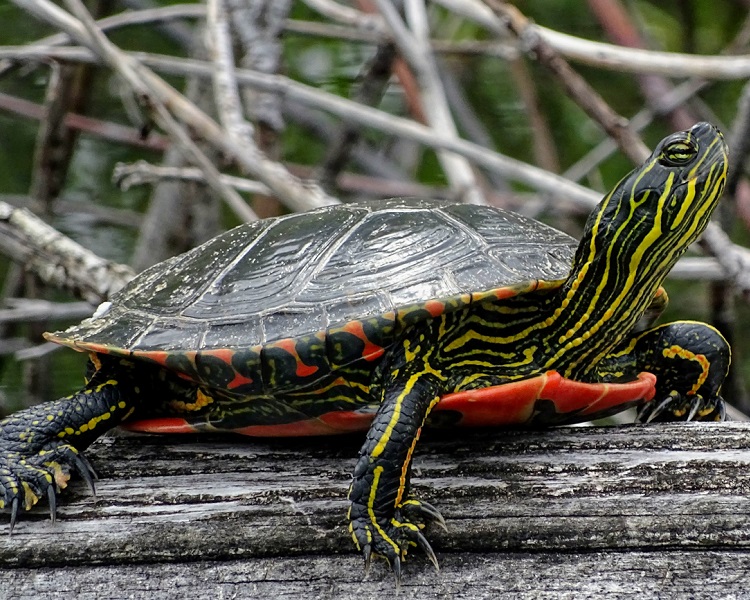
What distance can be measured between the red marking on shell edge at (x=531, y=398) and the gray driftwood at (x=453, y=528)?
66 millimetres

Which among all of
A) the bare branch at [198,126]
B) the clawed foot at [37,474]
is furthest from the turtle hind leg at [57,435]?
the bare branch at [198,126]

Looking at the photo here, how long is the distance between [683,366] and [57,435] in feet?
4.66

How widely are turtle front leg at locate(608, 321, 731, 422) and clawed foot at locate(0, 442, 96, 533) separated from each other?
1270 mm

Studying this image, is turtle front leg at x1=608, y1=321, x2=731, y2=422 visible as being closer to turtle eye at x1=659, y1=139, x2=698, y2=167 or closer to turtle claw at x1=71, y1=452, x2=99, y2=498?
turtle eye at x1=659, y1=139, x2=698, y2=167

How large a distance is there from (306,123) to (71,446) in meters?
2.92

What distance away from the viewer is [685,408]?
209 cm

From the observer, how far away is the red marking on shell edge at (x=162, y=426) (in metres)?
2.00

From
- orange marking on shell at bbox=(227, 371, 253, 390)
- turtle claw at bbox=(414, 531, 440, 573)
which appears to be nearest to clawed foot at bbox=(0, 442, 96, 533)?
orange marking on shell at bbox=(227, 371, 253, 390)

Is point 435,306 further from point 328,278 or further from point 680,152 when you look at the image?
point 680,152

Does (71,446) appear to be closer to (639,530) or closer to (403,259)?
(403,259)

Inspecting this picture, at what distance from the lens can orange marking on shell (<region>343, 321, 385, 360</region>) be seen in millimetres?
1774

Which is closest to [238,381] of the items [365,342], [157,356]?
[157,356]

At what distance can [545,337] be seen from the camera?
1.93 m

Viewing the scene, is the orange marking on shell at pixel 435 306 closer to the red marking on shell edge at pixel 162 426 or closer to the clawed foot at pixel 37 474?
the red marking on shell edge at pixel 162 426
